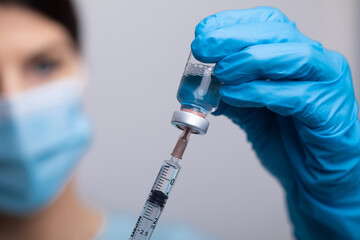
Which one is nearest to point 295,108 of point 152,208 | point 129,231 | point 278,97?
point 278,97

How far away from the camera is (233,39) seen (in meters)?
0.88

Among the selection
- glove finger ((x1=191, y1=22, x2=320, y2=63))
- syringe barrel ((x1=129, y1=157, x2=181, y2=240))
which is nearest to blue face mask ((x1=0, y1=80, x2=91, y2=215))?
→ syringe barrel ((x1=129, y1=157, x2=181, y2=240))

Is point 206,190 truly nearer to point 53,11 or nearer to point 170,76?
point 170,76

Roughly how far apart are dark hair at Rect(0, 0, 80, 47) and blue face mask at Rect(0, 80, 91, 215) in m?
0.22

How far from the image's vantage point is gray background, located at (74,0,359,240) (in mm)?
1449

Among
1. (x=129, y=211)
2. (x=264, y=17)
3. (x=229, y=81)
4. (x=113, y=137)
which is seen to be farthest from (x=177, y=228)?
(x=264, y=17)

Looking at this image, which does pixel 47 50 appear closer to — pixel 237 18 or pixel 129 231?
pixel 237 18

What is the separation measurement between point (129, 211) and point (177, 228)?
8.8 inches

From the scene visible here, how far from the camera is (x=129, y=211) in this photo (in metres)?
1.50

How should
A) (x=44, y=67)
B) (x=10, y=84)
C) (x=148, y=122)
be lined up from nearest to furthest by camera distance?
(x=10, y=84) → (x=44, y=67) → (x=148, y=122)

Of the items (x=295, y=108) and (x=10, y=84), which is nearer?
(x=295, y=108)

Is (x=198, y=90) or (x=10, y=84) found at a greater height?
(x=198, y=90)

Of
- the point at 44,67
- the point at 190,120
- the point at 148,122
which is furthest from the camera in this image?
the point at 148,122

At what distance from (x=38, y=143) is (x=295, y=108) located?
0.71 metres
